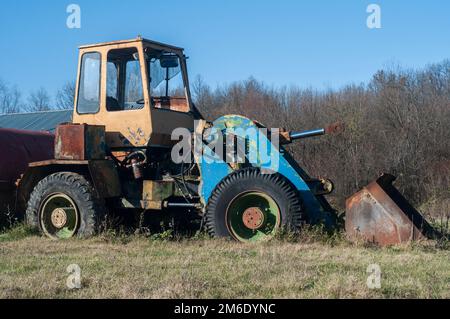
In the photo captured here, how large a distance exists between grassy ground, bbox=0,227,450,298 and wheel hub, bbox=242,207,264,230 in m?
0.40

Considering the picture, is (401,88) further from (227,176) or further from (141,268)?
(141,268)

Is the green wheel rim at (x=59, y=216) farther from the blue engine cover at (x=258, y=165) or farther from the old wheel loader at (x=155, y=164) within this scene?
the blue engine cover at (x=258, y=165)

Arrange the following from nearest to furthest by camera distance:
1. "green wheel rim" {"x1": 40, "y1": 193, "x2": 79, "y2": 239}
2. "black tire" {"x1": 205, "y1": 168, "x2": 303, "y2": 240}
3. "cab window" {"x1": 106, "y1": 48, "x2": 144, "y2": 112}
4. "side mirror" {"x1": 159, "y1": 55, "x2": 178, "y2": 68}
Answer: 1. "black tire" {"x1": 205, "y1": 168, "x2": 303, "y2": 240}
2. "green wheel rim" {"x1": 40, "y1": 193, "x2": 79, "y2": 239}
3. "cab window" {"x1": 106, "y1": 48, "x2": 144, "y2": 112}
4. "side mirror" {"x1": 159, "y1": 55, "x2": 178, "y2": 68}

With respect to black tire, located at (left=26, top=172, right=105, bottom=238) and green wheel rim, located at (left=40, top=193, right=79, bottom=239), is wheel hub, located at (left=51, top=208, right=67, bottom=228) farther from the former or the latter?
black tire, located at (left=26, top=172, right=105, bottom=238)

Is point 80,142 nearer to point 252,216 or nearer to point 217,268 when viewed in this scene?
point 252,216

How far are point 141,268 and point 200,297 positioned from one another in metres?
1.46

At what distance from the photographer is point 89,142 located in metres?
8.84

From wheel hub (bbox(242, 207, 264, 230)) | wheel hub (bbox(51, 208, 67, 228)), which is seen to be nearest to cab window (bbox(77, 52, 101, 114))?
wheel hub (bbox(51, 208, 67, 228))

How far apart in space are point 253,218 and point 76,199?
2.56 m

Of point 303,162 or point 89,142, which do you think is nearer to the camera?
point 89,142

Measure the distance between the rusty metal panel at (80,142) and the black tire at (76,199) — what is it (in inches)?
11.8

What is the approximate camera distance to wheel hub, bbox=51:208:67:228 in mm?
8992
